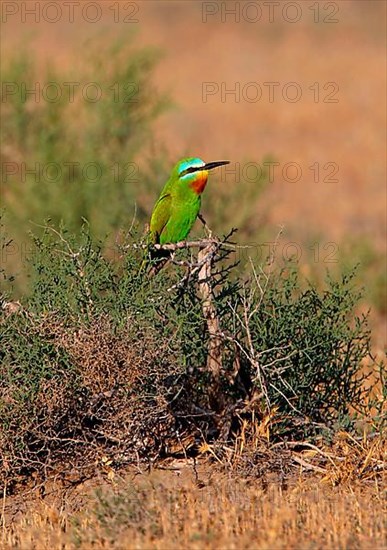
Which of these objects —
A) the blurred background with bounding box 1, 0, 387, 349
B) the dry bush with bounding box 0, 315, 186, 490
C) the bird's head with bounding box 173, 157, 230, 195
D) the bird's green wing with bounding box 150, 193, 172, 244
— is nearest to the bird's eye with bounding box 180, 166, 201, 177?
the bird's head with bounding box 173, 157, 230, 195

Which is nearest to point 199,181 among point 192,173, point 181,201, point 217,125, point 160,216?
point 192,173

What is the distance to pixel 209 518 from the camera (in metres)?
6.11

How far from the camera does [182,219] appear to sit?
806cm

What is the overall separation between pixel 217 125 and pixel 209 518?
22.2 metres

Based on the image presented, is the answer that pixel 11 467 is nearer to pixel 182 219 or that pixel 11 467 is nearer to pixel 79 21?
pixel 182 219

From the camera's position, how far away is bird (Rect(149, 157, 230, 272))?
25.9 feet

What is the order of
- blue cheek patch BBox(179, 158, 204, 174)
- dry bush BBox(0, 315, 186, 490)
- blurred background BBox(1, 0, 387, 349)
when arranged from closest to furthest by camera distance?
dry bush BBox(0, 315, 186, 490) < blue cheek patch BBox(179, 158, 204, 174) < blurred background BBox(1, 0, 387, 349)

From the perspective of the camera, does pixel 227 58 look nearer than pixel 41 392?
No

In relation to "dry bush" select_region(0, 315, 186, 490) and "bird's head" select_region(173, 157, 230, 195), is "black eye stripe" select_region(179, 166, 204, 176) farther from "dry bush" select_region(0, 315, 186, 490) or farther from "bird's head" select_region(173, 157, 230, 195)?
"dry bush" select_region(0, 315, 186, 490)

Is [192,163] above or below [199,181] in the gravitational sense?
above

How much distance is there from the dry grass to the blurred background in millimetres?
1836

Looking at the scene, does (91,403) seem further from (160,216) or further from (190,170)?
(190,170)

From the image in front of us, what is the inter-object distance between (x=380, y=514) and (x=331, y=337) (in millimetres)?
1883

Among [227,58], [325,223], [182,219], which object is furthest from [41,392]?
[227,58]
